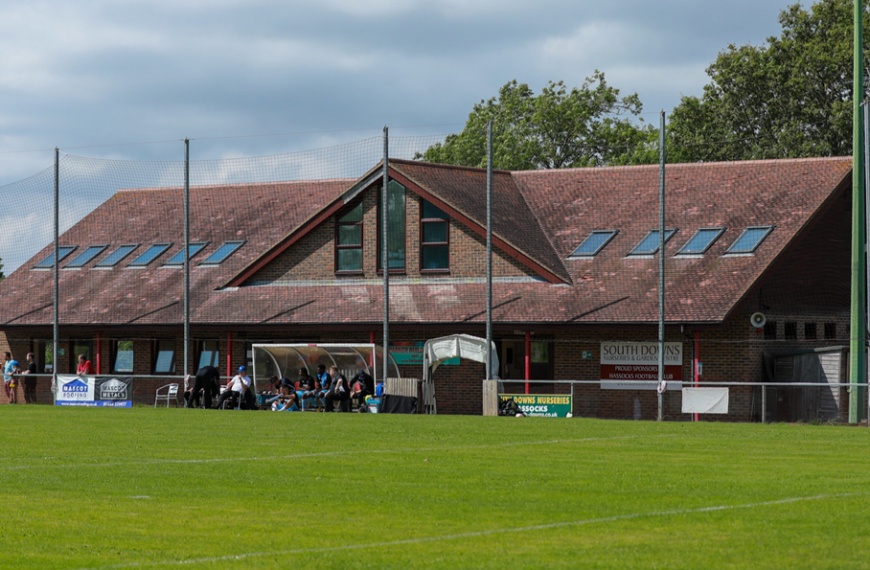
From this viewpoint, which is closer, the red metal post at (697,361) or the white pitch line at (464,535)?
the white pitch line at (464,535)

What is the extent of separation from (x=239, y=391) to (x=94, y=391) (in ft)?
18.2

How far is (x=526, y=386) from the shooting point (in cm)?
4094

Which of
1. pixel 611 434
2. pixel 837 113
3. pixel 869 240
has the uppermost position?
pixel 837 113

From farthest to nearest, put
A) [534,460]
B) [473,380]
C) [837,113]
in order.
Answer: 1. [837,113]
2. [473,380]
3. [534,460]

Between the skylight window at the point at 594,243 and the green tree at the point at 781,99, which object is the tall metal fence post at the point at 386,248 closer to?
the skylight window at the point at 594,243

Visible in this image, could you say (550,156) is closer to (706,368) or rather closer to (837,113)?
(837,113)

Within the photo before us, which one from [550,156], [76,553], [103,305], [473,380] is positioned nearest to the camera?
[76,553]

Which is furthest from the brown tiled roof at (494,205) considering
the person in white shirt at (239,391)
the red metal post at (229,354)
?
the person in white shirt at (239,391)

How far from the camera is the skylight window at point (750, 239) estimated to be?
140ft

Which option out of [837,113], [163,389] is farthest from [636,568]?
[837,113]

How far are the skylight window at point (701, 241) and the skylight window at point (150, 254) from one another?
18426mm

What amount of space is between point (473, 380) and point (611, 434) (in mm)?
16477

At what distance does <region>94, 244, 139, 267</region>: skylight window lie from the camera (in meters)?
53.8

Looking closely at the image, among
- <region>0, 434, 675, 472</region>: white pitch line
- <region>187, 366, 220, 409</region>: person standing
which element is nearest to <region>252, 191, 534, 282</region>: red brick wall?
<region>187, 366, 220, 409</region>: person standing
